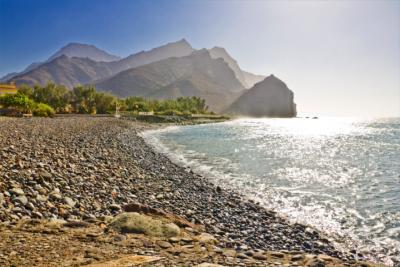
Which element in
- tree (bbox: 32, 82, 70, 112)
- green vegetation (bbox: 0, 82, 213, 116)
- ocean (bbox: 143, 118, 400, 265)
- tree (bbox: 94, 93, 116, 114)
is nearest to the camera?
ocean (bbox: 143, 118, 400, 265)

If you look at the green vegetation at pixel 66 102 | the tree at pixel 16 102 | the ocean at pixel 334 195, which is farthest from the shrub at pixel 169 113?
the ocean at pixel 334 195

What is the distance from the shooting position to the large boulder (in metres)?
9.01

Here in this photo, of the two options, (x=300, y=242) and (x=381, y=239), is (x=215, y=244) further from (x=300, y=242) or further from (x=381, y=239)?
(x=381, y=239)

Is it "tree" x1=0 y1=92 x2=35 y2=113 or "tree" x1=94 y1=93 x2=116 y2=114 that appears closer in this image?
"tree" x1=0 y1=92 x2=35 y2=113

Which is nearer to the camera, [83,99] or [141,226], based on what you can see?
[141,226]

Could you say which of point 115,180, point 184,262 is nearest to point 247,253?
point 184,262

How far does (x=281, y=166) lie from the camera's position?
31953 millimetres

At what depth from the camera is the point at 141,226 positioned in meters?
9.18

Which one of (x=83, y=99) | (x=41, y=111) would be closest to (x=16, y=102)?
(x=41, y=111)

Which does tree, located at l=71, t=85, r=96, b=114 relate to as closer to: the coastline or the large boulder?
the coastline

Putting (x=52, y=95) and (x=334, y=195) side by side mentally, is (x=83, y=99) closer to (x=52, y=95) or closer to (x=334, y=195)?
(x=52, y=95)

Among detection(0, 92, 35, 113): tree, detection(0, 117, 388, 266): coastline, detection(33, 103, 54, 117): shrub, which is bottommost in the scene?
detection(0, 117, 388, 266): coastline

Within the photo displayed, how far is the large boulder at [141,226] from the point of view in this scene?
901cm

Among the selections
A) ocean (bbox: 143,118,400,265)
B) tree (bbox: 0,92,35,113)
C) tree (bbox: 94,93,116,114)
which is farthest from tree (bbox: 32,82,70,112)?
ocean (bbox: 143,118,400,265)
